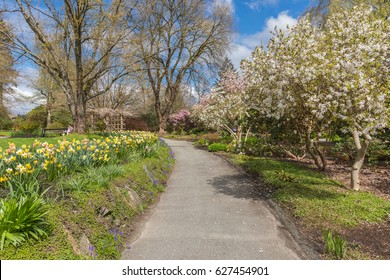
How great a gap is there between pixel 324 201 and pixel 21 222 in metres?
5.49

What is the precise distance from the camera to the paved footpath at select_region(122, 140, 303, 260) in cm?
357

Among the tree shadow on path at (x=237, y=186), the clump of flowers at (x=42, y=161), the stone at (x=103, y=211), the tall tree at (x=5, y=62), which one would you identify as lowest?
the tree shadow on path at (x=237, y=186)

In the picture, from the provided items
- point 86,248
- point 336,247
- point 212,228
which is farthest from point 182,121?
point 336,247

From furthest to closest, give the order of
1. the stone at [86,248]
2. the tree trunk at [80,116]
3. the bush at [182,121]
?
1. the bush at [182,121]
2. the tree trunk at [80,116]
3. the stone at [86,248]

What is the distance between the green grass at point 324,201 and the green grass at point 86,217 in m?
3.40

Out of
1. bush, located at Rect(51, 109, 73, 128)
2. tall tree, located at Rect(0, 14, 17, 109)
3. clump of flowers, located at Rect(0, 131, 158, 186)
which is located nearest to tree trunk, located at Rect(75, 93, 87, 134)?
tall tree, located at Rect(0, 14, 17, 109)

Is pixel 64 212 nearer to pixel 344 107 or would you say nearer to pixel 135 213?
pixel 135 213

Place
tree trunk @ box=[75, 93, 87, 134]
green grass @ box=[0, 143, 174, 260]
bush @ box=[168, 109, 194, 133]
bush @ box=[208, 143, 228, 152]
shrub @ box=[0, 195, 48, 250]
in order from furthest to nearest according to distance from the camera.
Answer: bush @ box=[168, 109, 194, 133], tree trunk @ box=[75, 93, 87, 134], bush @ box=[208, 143, 228, 152], green grass @ box=[0, 143, 174, 260], shrub @ box=[0, 195, 48, 250]

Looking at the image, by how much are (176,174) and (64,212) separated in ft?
18.3

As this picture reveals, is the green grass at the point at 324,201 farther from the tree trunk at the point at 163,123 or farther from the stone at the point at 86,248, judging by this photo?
the tree trunk at the point at 163,123

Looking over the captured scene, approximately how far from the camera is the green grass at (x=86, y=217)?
9.41ft

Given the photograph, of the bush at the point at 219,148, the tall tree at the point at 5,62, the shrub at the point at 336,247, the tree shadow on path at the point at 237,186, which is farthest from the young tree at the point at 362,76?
the tall tree at the point at 5,62

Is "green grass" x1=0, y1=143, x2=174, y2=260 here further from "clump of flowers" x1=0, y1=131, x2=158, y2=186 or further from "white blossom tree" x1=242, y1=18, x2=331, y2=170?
"white blossom tree" x1=242, y1=18, x2=331, y2=170

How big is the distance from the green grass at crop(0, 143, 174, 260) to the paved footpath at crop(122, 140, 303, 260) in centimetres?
37
